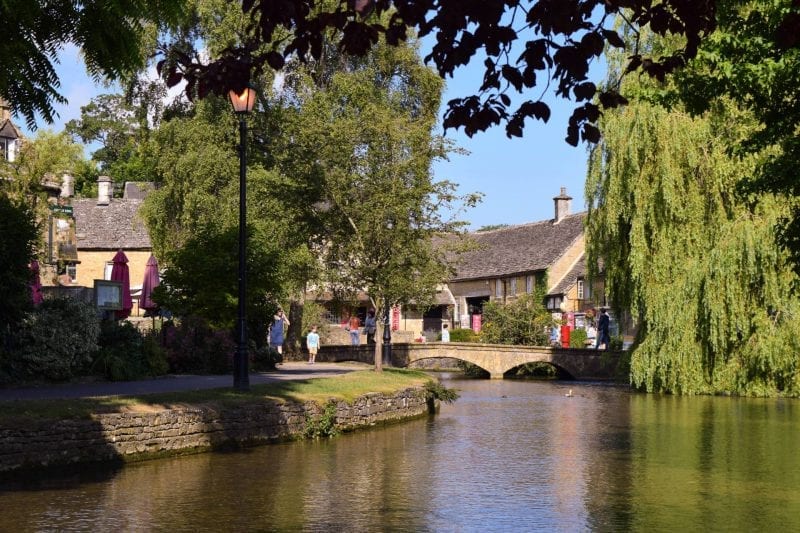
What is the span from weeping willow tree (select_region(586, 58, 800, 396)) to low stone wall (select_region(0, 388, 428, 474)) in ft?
45.4

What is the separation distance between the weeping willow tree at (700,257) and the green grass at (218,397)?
9.16 m

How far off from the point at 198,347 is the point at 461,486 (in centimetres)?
1506

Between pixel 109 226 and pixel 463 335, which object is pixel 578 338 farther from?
pixel 109 226

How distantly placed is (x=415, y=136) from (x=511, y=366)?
21.5 meters

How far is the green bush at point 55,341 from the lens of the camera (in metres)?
21.5

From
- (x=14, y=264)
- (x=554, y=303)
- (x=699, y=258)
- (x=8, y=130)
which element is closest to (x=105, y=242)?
(x=8, y=130)

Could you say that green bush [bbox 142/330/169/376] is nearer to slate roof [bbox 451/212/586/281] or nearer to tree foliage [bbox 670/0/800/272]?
tree foliage [bbox 670/0/800/272]

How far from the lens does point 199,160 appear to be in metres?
38.7

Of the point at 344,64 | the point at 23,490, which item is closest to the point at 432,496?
the point at 23,490

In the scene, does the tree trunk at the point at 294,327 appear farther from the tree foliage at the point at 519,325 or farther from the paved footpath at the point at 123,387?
the paved footpath at the point at 123,387

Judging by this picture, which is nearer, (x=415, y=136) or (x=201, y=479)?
(x=201, y=479)

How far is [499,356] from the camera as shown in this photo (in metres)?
50.0

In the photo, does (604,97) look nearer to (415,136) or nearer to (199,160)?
(415,136)

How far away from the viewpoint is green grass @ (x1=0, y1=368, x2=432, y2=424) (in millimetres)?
15047
